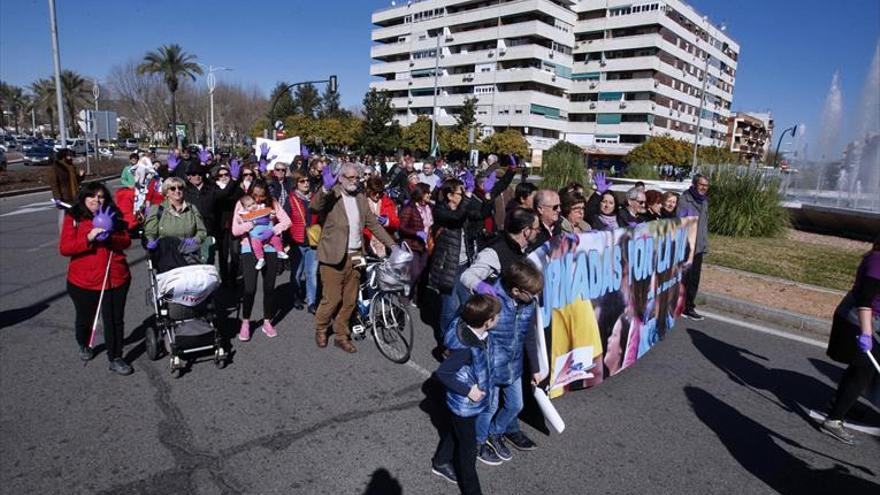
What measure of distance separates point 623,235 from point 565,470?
2.30m

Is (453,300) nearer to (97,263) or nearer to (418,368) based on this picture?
(418,368)

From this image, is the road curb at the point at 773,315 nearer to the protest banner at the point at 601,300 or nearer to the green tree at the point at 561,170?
the protest banner at the point at 601,300

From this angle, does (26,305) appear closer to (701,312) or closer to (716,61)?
(701,312)

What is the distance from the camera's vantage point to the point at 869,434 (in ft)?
14.3

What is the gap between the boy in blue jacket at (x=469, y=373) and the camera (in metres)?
3.06

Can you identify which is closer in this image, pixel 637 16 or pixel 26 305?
pixel 26 305

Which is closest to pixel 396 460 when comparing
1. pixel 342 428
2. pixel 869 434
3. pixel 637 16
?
pixel 342 428

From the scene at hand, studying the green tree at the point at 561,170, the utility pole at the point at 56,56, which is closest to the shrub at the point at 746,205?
the green tree at the point at 561,170

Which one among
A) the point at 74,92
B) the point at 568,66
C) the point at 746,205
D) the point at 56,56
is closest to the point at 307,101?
the point at 74,92

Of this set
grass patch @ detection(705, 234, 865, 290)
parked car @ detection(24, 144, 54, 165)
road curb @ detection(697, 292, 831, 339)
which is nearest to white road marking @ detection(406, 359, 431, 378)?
road curb @ detection(697, 292, 831, 339)

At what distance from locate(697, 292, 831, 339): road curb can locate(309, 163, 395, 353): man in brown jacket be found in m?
5.27

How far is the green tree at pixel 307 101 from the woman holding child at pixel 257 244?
278ft

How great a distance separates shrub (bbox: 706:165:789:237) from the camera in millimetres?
14883

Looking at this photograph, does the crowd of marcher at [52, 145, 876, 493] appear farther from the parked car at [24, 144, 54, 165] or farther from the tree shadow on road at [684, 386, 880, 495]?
the parked car at [24, 144, 54, 165]
